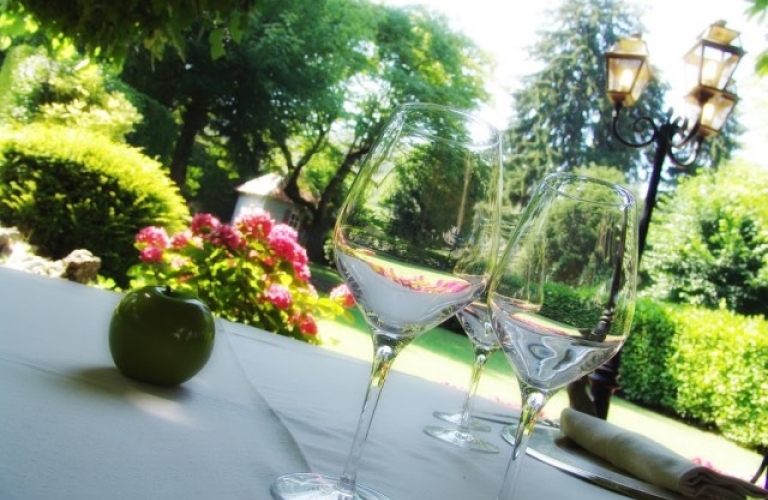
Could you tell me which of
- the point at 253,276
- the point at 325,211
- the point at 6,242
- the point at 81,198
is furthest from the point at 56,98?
the point at 325,211

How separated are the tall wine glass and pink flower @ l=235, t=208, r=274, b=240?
3128mm

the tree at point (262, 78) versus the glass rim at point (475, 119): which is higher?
the tree at point (262, 78)

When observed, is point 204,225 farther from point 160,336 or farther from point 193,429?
point 193,429

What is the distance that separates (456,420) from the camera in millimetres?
1117

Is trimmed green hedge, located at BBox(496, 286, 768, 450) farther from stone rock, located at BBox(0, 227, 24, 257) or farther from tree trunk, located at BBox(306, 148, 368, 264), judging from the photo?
tree trunk, located at BBox(306, 148, 368, 264)

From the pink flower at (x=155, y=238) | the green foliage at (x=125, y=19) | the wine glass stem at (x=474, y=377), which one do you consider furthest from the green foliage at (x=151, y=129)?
the wine glass stem at (x=474, y=377)

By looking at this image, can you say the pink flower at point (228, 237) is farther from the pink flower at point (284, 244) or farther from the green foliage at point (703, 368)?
the green foliage at point (703, 368)

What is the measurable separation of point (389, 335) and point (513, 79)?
2740cm

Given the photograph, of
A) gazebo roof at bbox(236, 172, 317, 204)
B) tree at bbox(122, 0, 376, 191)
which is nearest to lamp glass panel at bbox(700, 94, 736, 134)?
tree at bbox(122, 0, 376, 191)

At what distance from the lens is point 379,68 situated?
20891 millimetres

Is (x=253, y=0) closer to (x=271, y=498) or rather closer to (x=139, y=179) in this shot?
(x=271, y=498)

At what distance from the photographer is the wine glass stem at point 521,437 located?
24.3 inches

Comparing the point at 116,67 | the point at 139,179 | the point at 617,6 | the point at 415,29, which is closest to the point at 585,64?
the point at 617,6

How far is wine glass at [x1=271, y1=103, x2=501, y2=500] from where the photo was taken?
0.61 metres
